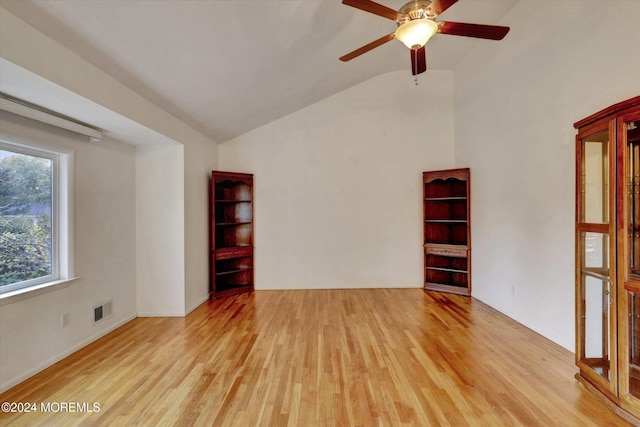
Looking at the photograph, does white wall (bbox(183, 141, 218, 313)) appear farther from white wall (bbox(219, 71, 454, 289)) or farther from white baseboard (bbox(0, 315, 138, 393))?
white baseboard (bbox(0, 315, 138, 393))

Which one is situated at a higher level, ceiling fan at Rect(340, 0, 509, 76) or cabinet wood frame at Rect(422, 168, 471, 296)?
ceiling fan at Rect(340, 0, 509, 76)

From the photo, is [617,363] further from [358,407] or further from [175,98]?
[175,98]

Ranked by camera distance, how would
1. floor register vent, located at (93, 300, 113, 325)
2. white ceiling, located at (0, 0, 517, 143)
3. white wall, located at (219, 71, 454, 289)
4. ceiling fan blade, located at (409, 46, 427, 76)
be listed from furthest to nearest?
1. white wall, located at (219, 71, 454, 289)
2. floor register vent, located at (93, 300, 113, 325)
3. ceiling fan blade, located at (409, 46, 427, 76)
4. white ceiling, located at (0, 0, 517, 143)

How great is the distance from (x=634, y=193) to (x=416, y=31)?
1730 mm

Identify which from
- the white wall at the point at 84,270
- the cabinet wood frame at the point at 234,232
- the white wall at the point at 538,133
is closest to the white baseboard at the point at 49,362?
the white wall at the point at 84,270

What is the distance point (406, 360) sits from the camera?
8.21 feet

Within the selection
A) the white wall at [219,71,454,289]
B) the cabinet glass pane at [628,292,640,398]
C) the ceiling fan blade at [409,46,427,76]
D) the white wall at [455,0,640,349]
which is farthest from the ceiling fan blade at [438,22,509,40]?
the white wall at [219,71,454,289]

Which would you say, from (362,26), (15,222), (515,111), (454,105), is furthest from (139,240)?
(454,105)

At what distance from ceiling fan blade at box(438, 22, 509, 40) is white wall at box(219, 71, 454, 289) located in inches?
112

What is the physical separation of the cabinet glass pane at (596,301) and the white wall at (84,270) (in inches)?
169

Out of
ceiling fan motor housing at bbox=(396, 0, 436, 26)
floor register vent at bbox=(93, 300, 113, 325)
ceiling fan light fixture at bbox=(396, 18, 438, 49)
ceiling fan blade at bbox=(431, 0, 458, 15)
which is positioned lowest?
floor register vent at bbox=(93, 300, 113, 325)

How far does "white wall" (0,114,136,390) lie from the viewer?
227 centimetres

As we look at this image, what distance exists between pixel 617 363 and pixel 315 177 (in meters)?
4.07

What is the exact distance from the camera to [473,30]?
2131 mm
